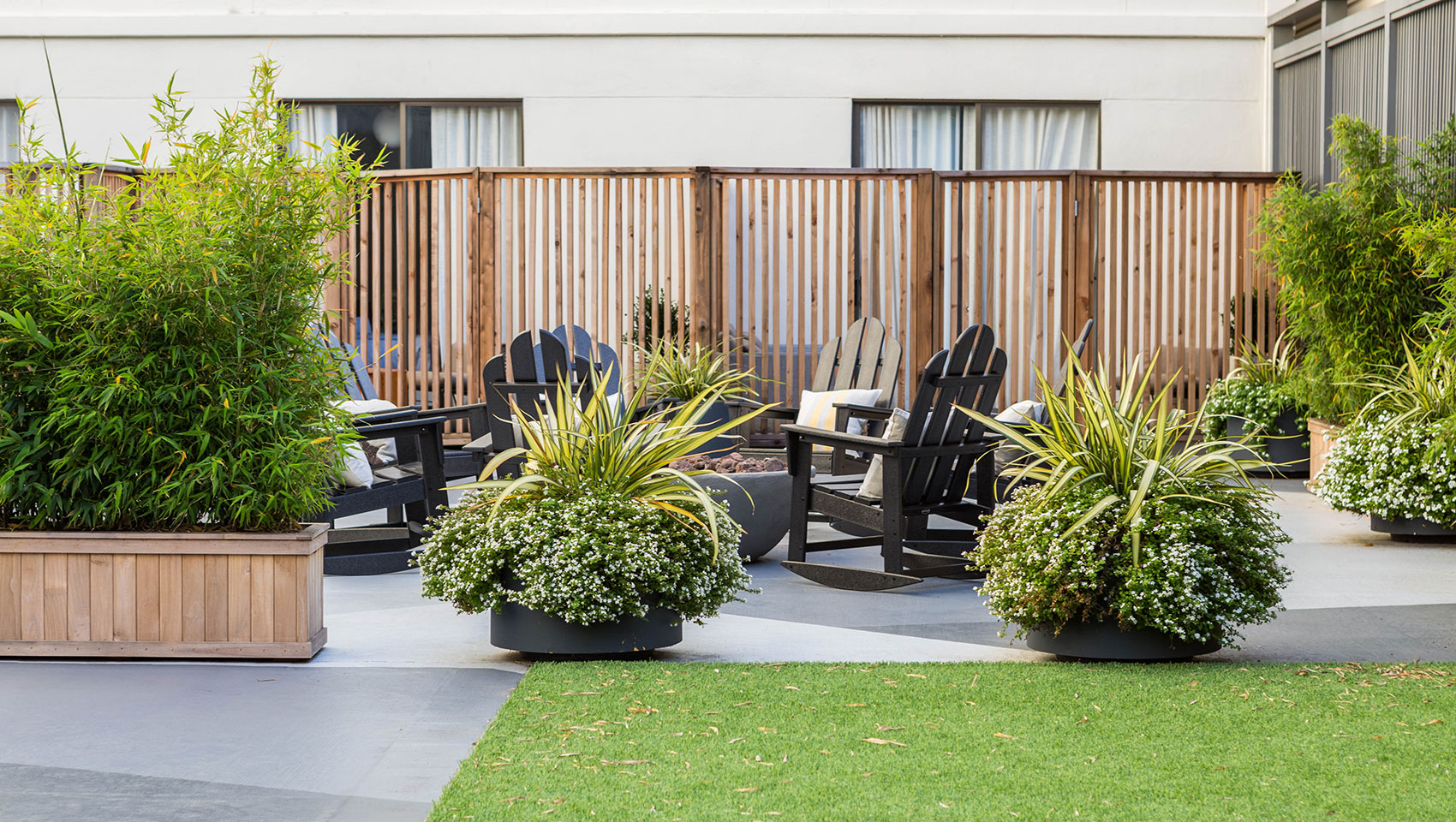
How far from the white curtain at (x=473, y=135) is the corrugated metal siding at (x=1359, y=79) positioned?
647 centimetres

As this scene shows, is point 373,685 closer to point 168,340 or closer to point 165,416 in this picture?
point 165,416

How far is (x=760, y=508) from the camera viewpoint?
17.7ft

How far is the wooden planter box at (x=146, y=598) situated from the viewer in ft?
11.8

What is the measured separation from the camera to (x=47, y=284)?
3533 millimetres

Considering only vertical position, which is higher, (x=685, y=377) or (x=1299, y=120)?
(x=1299, y=120)

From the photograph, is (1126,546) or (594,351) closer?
(1126,546)

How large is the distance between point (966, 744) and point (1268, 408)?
6.90 metres

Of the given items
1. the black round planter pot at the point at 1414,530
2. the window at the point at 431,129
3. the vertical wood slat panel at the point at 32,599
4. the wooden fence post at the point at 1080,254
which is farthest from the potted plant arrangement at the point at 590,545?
the window at the point at 431,129

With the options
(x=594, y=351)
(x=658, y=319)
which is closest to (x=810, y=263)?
(x=658, y=319)

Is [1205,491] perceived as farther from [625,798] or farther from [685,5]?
[685,5]

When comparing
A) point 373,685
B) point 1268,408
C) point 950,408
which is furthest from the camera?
point 1268,408

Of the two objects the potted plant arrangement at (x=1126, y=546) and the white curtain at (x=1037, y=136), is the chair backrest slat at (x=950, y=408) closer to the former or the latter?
the potted plant arrangement at (x=1126, y=546)

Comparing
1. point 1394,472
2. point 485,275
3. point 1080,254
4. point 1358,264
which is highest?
point 1080,254

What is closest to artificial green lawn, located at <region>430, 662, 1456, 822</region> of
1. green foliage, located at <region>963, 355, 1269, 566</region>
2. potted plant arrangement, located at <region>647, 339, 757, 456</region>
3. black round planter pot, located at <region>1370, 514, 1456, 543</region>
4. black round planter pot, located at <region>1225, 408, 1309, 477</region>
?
green foliage, located at <region>963, 355, 1269, 566</region>
